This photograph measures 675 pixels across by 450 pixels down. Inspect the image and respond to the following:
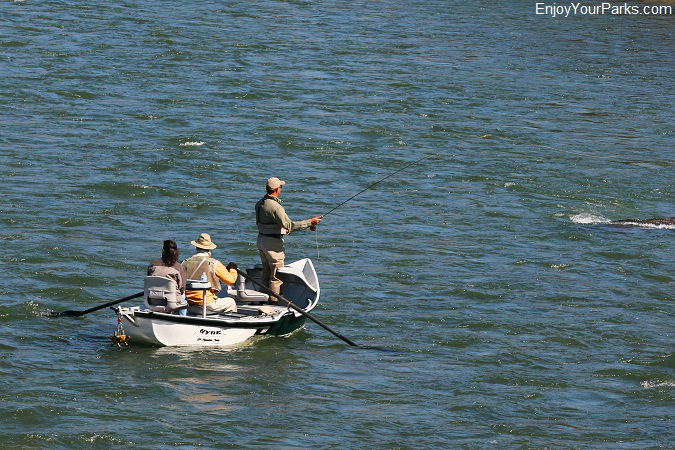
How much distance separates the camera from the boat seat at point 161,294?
18.0m

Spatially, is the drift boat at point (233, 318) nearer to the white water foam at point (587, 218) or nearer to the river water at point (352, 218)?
the river water at point (352, 218)

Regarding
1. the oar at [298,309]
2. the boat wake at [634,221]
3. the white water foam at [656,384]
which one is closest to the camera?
the white water foam at [656,384]

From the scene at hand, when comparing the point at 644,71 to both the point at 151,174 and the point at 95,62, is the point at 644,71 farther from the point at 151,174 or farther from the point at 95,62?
the point at 151,174

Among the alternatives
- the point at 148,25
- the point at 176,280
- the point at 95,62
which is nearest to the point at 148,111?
the point at 95,62

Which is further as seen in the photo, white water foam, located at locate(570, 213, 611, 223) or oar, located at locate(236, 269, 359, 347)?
white water foam, located at locate(570, 213, 611, 223)

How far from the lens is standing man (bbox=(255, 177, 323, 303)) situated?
19.3 m

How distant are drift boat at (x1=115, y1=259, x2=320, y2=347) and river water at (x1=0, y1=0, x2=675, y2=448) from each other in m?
0.29

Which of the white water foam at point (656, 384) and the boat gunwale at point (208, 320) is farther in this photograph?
the white water foam at point (656, 384)

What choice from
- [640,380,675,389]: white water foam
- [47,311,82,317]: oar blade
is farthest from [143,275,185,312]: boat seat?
[640,380,675,389]: white water foam

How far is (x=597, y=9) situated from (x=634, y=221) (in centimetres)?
3708

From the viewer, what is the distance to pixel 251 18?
53312mm

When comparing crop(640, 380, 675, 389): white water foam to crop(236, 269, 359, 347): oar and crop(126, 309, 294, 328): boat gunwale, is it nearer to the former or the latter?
crop(236, 269, 359, 347): oar

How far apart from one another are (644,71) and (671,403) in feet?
104

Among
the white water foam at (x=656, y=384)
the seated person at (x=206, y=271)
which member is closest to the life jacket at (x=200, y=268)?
the seated person at (x=206, y=271)
